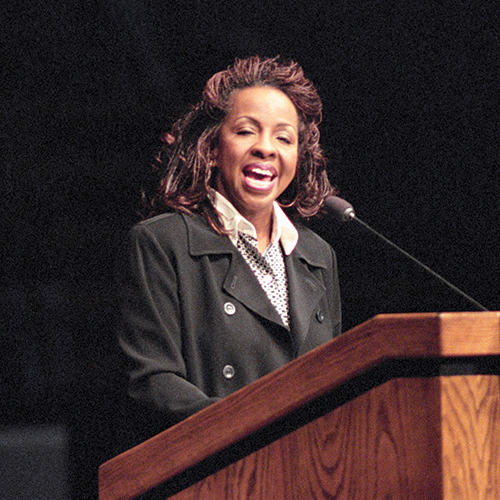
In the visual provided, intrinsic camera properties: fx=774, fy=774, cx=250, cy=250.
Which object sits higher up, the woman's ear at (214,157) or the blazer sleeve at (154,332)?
the woman's ear at (214,157)

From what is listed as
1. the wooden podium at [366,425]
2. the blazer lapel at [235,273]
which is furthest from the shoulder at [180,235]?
the wooden podium at [366,425]

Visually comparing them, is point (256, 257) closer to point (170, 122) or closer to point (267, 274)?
point (267, 274)

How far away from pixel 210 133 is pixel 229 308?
0.37 metres

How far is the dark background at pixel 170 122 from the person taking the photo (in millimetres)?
1817

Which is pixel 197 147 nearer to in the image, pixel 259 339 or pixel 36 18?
pixel 259 339

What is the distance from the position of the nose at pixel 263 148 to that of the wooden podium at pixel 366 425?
0.76 metres

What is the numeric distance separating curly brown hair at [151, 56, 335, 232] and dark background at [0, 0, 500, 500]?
36cm

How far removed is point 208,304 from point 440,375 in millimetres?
672

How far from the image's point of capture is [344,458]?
622 millimetres

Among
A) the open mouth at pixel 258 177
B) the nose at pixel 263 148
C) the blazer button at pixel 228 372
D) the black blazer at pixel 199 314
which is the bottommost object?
the blazer button at pixel 228 372

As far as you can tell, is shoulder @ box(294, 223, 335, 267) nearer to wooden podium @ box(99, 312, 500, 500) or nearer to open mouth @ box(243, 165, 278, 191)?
open mouth @ box(243, 165, 278, 191)

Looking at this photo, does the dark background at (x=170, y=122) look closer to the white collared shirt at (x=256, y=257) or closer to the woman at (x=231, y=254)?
the woman at (x=231, y=254)

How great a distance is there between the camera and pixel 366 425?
0.61 meters

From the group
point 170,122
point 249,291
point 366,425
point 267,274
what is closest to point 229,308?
point 249,291
